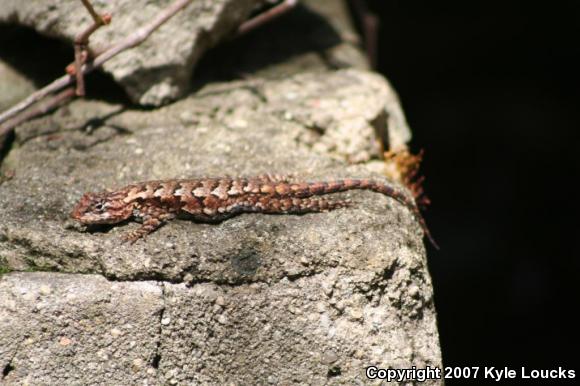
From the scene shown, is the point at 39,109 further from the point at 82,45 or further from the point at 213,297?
the point at 213,297

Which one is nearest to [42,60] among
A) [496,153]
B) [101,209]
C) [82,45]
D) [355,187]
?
[82,45]

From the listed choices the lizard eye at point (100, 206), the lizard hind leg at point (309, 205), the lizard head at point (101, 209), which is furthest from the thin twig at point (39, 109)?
the lizard hind leg at point (309, 205)

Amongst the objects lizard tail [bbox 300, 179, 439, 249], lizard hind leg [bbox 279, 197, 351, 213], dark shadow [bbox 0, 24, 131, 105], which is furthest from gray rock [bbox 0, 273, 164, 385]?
dark shadow [bbox 0, 24, 131, 105]

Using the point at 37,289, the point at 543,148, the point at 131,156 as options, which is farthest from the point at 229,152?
the point at 543,148

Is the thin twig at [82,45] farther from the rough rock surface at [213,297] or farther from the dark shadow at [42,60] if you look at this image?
the rough rock surface at [213,297]

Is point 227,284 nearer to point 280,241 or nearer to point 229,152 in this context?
point 280,241

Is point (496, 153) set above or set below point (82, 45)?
below

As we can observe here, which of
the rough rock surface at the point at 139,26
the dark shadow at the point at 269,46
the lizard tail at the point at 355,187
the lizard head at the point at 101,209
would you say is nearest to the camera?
the lizard head at the point at 101,209
